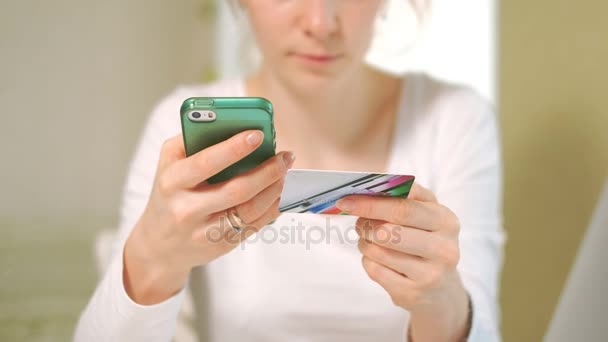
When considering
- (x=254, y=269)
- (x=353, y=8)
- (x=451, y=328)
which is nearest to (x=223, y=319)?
(x=254, y=269)

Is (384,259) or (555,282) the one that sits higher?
(384,259)

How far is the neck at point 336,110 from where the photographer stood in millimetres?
733

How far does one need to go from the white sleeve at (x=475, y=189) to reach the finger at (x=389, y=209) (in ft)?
0.52

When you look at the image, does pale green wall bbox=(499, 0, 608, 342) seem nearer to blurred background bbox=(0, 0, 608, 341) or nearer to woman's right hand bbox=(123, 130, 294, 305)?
blurred background bbox=(0, 0, 608, 341)

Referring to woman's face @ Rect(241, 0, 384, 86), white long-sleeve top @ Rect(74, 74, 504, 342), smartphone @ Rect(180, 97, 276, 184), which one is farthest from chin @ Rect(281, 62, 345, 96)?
smartphone @ Rect(180, 97, 276, 184)

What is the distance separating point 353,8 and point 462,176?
0.25 meters

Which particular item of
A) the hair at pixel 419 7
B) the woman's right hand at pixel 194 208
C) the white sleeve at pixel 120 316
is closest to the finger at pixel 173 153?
the woman's right hand at pixel 194 208

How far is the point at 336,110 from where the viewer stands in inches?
29.8

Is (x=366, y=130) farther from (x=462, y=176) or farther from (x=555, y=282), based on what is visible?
(x=555, y=282)

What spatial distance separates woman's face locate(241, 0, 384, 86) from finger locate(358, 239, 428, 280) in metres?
0.26

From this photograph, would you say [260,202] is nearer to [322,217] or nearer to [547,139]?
[322,217]

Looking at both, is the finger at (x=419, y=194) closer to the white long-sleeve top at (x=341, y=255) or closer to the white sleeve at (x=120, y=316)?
the white long-sleeve top at (x=341, y=255)

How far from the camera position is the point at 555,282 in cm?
74

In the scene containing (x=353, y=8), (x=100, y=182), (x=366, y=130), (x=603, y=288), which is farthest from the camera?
(x=100, y=182)
